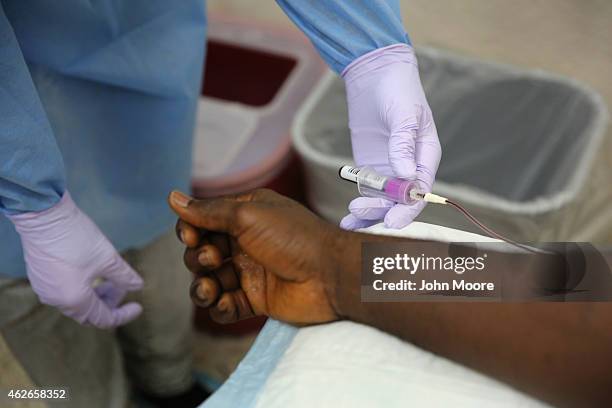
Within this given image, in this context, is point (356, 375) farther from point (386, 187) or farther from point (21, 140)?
point (21, 140)

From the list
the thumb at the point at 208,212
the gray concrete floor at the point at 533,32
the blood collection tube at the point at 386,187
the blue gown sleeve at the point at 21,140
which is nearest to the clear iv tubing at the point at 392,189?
the blood collection tube at the point at 386,187

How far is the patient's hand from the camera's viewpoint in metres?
0.76

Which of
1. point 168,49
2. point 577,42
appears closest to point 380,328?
point 168,49

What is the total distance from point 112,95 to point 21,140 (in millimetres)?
219

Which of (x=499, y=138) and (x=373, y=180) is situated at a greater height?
(x=373, y=180)

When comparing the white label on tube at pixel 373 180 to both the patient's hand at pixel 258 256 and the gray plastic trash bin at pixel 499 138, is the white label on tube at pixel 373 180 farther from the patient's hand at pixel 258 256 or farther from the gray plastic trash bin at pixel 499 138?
the gray plastic trash bin at pixel 499 138

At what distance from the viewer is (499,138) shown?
1.45m

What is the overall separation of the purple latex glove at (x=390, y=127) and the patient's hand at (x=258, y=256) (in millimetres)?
62

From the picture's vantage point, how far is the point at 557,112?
137 centimetres

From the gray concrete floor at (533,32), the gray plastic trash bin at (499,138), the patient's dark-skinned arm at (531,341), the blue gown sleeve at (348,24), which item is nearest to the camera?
the patient's dark-skinned arm at (531,341)

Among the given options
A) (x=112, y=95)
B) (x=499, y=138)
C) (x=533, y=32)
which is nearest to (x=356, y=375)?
(x=112, y=95)

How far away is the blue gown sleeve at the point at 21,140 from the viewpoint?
2.41 ft

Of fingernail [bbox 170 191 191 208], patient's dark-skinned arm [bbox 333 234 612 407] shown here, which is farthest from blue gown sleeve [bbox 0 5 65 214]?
patient's dark-skinned arm [bbox 333 234 612 407]

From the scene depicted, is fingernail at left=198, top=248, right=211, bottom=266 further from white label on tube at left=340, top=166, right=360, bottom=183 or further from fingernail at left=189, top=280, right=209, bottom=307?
white label on tube at left=340, top=166, right=360, bottom=183
